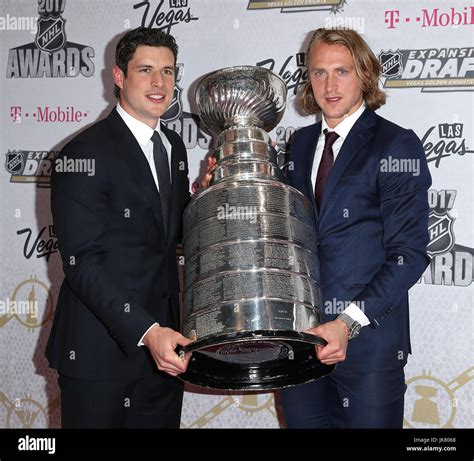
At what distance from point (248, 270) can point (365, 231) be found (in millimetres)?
458

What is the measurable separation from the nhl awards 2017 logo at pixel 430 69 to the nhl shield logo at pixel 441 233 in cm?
52

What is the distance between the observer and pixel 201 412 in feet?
10.6

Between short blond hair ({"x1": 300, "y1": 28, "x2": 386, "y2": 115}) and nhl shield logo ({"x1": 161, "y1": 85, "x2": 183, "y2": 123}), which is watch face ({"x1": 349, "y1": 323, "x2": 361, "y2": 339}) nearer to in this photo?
short blond hair ({"x1": 300, "y1": 28, "x2": 386, "y2": 115})

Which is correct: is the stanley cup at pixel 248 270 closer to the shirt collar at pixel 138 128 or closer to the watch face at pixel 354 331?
the watch face at pixel 354 331

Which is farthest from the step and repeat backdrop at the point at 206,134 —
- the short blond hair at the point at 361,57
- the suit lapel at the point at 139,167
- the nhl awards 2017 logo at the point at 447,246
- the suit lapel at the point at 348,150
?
the suit lapel at the point at 139,167

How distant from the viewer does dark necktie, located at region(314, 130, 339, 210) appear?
Answer: 7.39ft

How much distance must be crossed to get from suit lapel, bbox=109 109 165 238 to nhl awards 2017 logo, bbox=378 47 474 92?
120 cm

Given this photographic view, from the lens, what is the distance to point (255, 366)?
216cm

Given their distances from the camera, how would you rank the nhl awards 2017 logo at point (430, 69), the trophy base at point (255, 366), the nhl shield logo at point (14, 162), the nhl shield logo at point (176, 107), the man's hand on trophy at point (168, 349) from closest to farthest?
the man's hand on trophy at point (168, 349)
the trophy base at point (255, 366)
the nhl awards 2017 logo at point (430, 69)
the nhl shield logo at point (176, 107)
the nhl shield logo at point (14, 162)

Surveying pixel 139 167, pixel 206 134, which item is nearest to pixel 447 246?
pixel 206 134

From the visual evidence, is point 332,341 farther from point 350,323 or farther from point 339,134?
point 339,134

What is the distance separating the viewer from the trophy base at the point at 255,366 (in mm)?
2100

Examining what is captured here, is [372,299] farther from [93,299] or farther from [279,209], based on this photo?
[93,299]

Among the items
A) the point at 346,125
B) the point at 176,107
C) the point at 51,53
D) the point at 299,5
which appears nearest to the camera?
the point at 346,125
